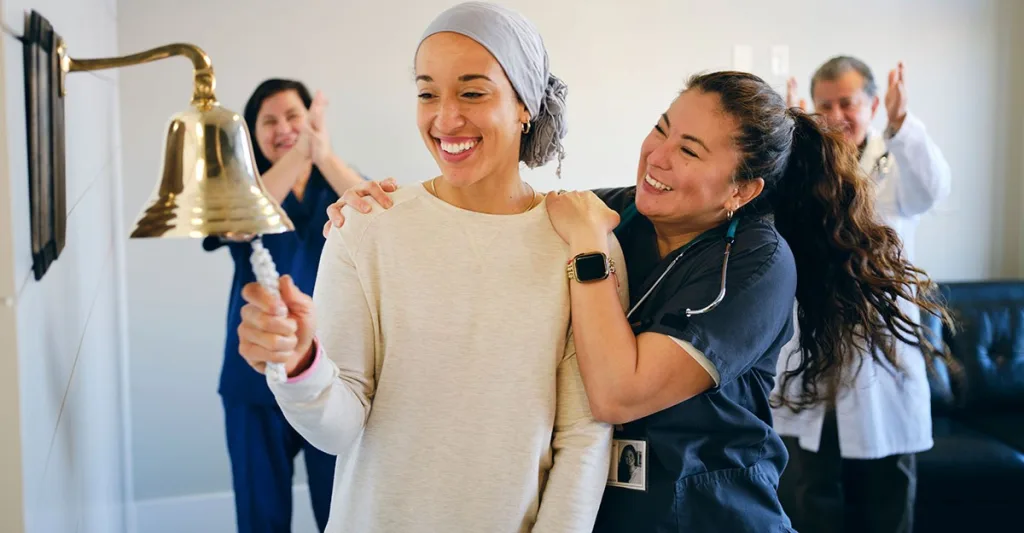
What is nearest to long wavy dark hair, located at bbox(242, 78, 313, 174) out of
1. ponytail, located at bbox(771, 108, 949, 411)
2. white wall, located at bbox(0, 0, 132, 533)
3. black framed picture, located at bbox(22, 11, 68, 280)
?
white wall, located at bbox(0, 0, 132, 533)

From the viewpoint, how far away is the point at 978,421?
10.6ft

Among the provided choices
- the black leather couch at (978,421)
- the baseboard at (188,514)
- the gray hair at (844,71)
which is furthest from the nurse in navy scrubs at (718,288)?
the baseboard at (188,514)

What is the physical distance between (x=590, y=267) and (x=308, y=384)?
44 centimetres

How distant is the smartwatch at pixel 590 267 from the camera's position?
1.29m

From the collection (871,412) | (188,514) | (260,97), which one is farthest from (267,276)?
(188,514)

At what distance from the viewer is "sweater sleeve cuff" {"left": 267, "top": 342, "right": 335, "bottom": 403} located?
1.06 meters

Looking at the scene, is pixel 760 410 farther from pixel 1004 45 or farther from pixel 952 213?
pixel 1004 45

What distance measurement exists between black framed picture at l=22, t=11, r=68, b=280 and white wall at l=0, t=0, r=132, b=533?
14 millimetres

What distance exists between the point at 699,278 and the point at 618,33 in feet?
7.02

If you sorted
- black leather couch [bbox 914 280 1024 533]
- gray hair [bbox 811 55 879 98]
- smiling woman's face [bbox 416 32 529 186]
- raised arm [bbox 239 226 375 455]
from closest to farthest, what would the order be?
1. raised arm [bbox 239 226 375 455]
2. smiling woman's face [bbox 416 32 529 186]
3. gray hair [bbox 811 55 879 98]
4. black leather couch [bbox 914 280 1024 533]

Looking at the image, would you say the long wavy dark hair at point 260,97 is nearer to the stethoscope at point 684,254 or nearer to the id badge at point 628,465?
the stethoscope at point 684,254

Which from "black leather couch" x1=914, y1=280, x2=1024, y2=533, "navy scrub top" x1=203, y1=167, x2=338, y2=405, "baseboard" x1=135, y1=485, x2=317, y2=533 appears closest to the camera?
"navy scrub top" x1=203, y1=167, x2=338, y2=405

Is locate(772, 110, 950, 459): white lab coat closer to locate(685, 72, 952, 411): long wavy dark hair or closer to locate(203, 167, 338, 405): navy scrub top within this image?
locate(685, 72, 952, 411): long wavy dark hair

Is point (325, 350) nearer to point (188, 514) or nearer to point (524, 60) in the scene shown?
point (524, 60)
